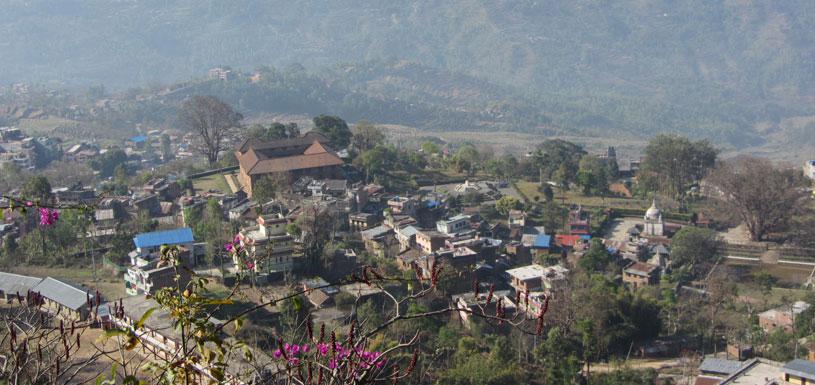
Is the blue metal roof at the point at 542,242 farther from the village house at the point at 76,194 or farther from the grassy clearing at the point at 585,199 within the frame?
the village house at the point at 76,194

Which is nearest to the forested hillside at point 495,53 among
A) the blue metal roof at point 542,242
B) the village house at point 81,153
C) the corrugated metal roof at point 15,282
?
the village house at point 81,153

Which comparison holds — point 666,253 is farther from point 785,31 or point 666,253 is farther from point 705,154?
point 785,31

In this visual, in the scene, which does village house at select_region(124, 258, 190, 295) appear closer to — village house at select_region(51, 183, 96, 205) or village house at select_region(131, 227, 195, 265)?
village house at select_region(131, 227, 195, 265)

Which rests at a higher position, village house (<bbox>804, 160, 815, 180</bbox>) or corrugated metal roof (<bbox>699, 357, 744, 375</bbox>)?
village house (<bbox>804, 160, 815, 180</bbox>)

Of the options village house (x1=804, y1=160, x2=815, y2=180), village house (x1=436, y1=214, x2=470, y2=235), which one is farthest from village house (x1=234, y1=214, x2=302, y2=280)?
village house (x1=804, y1=160, x2=815, y2=180)

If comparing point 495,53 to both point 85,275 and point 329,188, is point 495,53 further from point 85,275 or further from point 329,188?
point 85,275

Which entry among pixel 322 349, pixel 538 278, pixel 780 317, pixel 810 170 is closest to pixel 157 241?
pixel 538 278
